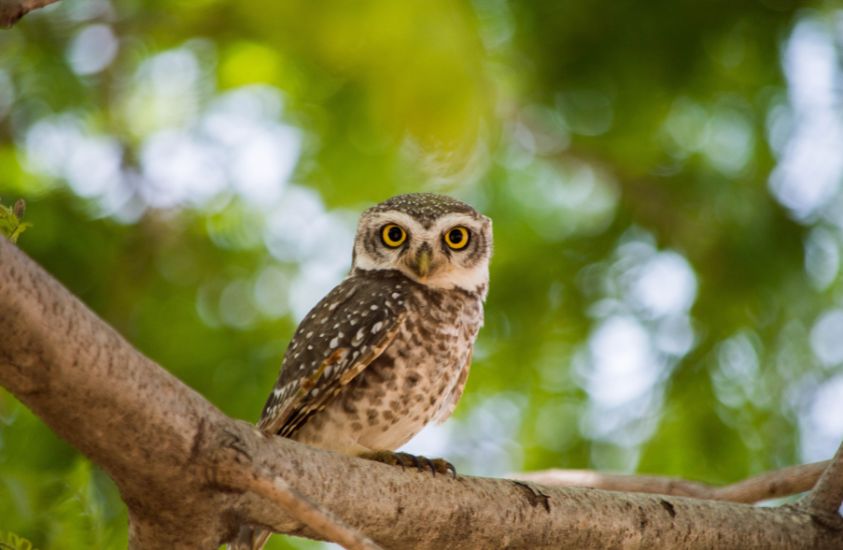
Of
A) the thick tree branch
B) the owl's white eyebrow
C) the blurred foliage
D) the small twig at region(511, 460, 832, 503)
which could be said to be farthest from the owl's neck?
the thick tree branch

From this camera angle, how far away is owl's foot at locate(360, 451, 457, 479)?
9.75 ft

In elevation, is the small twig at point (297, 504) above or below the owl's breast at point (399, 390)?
below

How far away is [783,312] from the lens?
201 inches

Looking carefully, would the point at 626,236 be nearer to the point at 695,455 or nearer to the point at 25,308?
the point at 695,455

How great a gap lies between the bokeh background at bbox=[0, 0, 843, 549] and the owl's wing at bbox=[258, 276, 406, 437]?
979 millimetres

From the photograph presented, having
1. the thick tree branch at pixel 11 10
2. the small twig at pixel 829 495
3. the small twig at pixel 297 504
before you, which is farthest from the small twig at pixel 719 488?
the thick tree branch at pixel 11 10

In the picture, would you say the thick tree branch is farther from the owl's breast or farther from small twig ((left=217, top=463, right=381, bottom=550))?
the owl's breast

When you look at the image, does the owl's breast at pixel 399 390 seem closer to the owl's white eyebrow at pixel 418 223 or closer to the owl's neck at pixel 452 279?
the owl's neck at pixel 452 279

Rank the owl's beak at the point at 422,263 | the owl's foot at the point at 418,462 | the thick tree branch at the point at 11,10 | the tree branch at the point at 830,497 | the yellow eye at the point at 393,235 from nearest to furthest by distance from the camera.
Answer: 1. the thick tree branch at the point at 11,10
2. the owl's foot at the point at 418,462
3. the tree branch at the point at 830,497
4. the owl's beak at the point at 422,263
5. the yellow eye at the point at 393,235

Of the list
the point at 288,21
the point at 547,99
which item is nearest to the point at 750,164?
the point at 547,99

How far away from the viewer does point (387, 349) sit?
3.58m

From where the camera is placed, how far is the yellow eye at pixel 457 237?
398cm

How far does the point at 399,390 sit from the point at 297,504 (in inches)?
56.7

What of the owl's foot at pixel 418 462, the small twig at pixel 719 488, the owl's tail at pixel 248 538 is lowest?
the owl's tail at pixel 248 538
